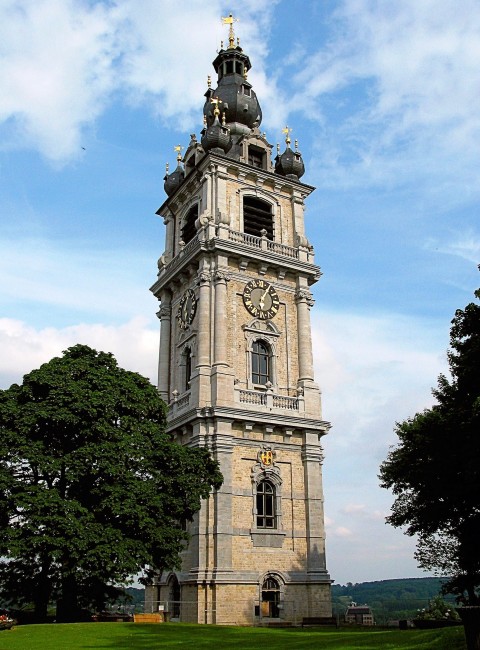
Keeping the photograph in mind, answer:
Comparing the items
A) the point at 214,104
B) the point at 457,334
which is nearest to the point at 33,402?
the point at 457,334

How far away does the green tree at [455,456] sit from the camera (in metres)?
24.1

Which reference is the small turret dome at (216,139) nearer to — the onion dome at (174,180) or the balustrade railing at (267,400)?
the onion dome at (174,180)

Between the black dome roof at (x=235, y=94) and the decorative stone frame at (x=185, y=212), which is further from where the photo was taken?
the black dome roof at (x=235, y=94)

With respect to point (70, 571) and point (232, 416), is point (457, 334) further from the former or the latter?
point (70, 571)

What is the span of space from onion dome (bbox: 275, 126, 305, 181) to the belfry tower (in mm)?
94

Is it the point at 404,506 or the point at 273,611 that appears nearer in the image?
the point at 273,611

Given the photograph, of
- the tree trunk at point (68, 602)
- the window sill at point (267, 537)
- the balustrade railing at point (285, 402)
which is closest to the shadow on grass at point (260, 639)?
the tree trunk at point (68, 602)

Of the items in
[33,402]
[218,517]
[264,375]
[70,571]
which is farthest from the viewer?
[264,375]

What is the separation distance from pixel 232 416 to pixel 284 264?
10.4 metres

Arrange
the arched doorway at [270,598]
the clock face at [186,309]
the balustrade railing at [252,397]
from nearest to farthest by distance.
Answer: the arched doorway at [270,598], the balustrade railing at [252,397], the clock face at [186,309]

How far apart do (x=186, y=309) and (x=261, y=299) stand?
457 cm

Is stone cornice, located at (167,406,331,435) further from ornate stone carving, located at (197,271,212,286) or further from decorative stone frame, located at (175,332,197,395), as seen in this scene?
ornate stone carving, located at (197,271,212,286)

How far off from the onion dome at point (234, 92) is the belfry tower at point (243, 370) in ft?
0.53

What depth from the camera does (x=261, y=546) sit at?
33.4 m
